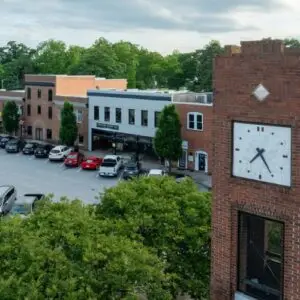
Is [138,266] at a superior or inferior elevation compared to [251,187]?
inferior

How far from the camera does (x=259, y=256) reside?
1074cm

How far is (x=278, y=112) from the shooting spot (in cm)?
968

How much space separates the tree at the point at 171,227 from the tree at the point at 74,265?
4.61ft

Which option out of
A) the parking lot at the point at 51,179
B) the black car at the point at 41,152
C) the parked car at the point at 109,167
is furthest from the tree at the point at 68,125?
the parked car at the point at 109,167

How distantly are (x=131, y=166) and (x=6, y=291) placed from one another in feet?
108

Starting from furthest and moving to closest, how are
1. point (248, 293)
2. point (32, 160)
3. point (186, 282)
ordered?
point (32, 160), point (186, 282), point (248, 293)

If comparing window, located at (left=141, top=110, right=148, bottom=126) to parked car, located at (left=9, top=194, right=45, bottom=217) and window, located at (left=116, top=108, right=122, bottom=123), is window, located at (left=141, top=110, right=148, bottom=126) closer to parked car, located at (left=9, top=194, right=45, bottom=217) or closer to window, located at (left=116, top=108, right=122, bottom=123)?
window, located at (left=116, top=108, right=122, bottom=123)

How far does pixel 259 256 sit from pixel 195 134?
36.2 meters

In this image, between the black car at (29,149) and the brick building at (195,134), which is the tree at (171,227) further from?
the black car at (29,149)

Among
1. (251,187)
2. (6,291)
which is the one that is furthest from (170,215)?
(251,187)

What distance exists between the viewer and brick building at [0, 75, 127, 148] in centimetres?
6312

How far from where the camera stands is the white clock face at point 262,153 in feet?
31.8

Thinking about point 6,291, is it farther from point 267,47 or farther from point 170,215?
point 267,47

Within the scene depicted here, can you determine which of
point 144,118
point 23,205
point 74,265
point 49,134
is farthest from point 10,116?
point 74,265
